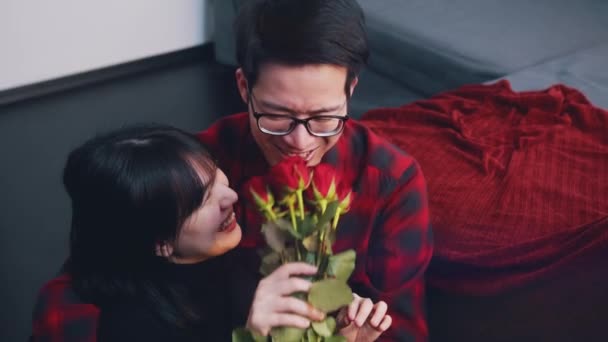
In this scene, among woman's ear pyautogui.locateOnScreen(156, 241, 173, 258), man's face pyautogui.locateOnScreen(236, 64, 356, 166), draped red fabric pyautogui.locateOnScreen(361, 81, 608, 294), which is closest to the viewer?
man's face pyautogui.locateOnScreen(236, 64, 356, 166)

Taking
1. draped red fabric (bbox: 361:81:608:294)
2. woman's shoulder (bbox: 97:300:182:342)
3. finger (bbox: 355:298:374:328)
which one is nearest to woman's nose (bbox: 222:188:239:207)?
woman's shoulder (bbox: 97:300:182:342)

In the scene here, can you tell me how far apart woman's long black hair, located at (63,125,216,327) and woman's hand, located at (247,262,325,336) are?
323mm

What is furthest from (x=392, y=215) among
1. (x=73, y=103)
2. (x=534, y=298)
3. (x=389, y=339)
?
(x=73, y=103)

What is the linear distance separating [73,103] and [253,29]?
2010mm

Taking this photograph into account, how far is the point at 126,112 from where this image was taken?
8.92ft

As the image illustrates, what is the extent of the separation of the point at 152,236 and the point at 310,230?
0.41 m

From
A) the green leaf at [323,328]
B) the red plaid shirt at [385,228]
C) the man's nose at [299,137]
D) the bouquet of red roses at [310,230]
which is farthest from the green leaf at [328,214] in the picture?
the red plaid shirt at [385,228]

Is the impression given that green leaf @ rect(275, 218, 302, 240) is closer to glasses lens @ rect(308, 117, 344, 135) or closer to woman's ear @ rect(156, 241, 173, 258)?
glasses lens @ rect(308, 117, 344, 135)

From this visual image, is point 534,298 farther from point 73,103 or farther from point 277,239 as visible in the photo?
point 73,103

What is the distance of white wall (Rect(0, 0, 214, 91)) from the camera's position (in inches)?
103

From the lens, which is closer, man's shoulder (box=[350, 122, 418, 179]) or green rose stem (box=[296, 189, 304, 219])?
green rose stem (box=[296, 189, 304, 219])

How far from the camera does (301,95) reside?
0.92 m

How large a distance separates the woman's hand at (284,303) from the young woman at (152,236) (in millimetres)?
301

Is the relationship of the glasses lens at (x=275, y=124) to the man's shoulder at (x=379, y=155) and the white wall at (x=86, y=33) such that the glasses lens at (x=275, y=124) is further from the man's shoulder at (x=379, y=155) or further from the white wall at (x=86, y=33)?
the white wall at (x=86, y=33)
